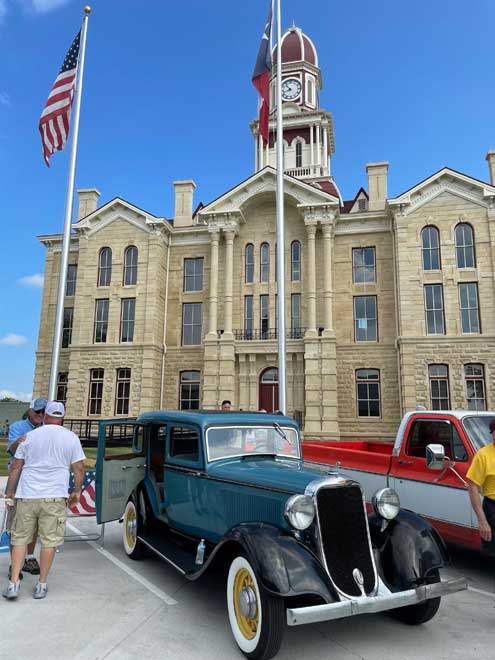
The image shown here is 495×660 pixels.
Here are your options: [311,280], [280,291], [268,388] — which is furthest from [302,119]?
[280,291]

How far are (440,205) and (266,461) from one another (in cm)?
2196

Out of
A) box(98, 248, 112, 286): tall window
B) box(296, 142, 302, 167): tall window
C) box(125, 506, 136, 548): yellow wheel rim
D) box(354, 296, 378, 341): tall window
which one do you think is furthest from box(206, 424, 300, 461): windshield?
box(296, 142, 302, 167): tall window

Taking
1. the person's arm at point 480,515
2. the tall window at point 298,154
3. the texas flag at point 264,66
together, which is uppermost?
the tall window at point 298,154

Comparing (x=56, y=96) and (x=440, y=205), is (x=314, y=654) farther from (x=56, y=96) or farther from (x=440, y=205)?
(x=440, y=205)

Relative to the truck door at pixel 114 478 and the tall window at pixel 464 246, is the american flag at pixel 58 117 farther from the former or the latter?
the tall window at pixel 464 246

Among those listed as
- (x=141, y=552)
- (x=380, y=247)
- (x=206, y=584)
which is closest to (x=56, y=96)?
(x=141, y=552)

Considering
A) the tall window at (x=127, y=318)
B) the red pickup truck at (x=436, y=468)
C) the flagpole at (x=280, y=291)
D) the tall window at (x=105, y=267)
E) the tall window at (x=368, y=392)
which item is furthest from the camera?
the tall window at (x=105, y=267)

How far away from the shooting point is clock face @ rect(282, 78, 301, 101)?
40.2 m

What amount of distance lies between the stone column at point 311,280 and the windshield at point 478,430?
16.7m

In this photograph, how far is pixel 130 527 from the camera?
685 cm

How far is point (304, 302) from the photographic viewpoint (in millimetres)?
24812

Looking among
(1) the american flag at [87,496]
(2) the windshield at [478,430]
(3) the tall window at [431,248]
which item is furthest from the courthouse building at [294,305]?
(2) the windshield at [478,430]

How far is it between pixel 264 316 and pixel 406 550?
21414mm

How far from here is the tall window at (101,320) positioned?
26.7m
